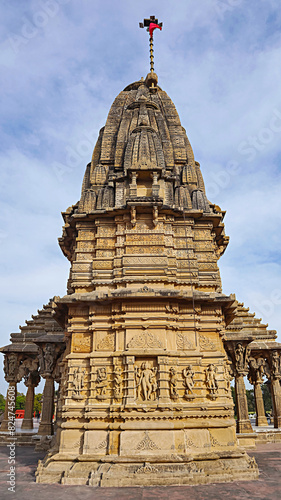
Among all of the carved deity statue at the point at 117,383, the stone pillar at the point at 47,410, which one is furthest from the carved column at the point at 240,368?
the stone pillar at the point at 47,410

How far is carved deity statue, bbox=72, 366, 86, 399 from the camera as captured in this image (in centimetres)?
1207

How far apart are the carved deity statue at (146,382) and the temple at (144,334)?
33 mm

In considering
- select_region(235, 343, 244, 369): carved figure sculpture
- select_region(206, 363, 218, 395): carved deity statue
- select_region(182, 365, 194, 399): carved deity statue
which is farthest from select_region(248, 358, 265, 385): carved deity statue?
select_region(182, 365, 194, 399): carved deity statue

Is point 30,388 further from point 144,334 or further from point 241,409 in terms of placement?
point 144,334

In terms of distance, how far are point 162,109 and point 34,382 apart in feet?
61.0

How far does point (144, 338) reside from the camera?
40.8 ft

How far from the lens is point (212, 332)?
43.3 feet

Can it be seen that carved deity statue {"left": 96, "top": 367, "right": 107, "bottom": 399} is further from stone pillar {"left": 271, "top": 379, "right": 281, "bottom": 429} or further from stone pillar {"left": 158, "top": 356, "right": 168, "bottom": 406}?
stone pillar {"left": 271, "top": 379, "right": 281, "bottom": 429}

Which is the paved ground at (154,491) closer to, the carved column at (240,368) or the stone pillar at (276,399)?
the carved column at (240,368)

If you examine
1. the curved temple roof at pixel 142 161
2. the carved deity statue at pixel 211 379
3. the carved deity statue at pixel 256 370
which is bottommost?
the carved deity statue at pixel 211 379

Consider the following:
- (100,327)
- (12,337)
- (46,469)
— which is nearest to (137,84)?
(100,327)

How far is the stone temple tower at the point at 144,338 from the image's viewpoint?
1102 cm

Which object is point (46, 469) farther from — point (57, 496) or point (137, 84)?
point (137, 84)

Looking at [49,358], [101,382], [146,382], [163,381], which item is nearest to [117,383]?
[101,382]
